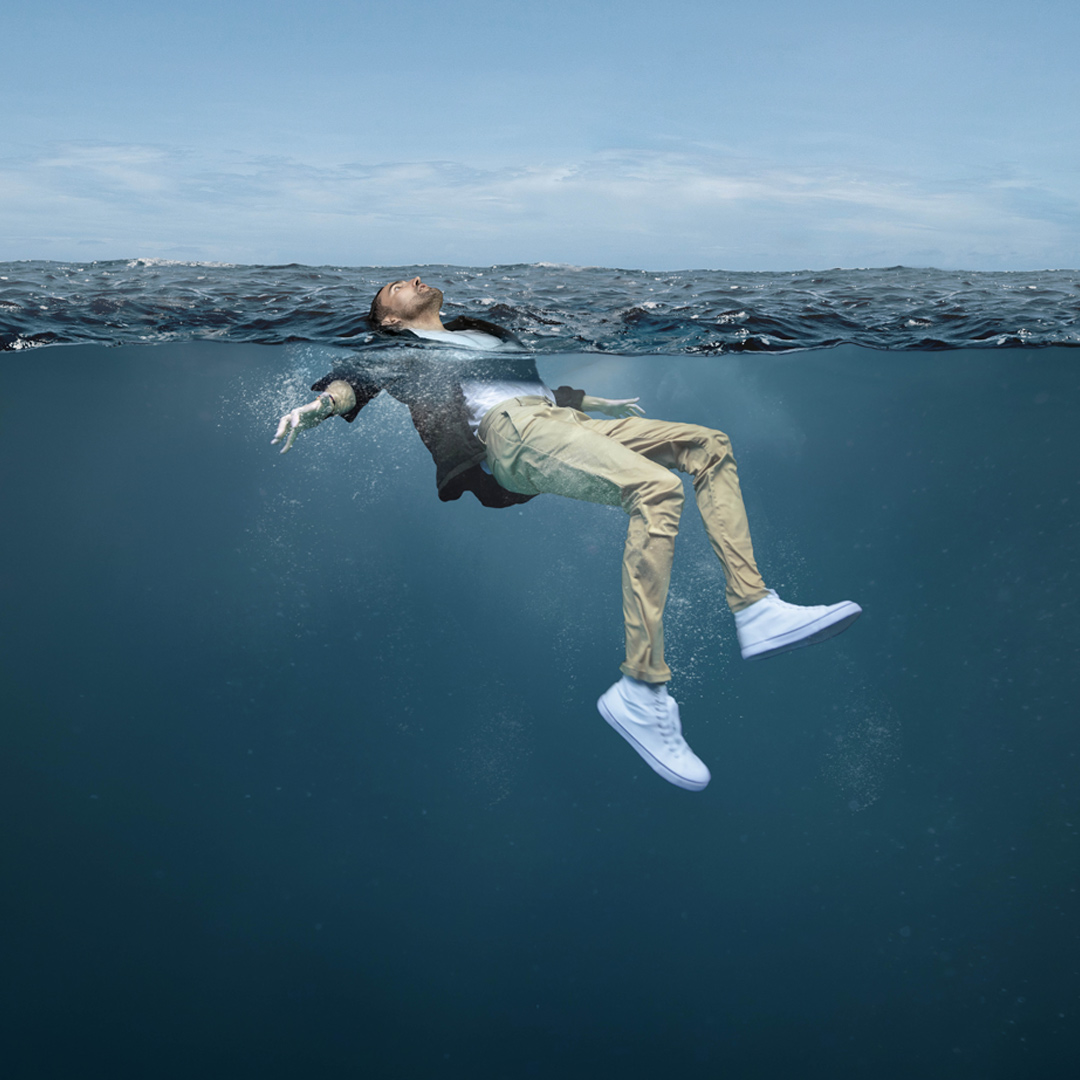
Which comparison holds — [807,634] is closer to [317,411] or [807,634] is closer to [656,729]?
[656,729]

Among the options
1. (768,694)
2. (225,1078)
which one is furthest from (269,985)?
(768,694)

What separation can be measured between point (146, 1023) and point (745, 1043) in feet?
25.9

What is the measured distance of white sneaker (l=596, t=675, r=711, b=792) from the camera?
364 centimetres

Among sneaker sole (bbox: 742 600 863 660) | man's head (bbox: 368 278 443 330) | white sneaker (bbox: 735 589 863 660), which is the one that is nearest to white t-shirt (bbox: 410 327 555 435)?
man's head (bbox: 368 278 443 330)

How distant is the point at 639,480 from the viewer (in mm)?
3688

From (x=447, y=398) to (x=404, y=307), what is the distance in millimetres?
782

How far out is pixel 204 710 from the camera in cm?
2070

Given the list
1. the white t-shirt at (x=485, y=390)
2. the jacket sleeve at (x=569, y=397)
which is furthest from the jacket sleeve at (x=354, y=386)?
the jacket sleeve at (x=569, y=397)

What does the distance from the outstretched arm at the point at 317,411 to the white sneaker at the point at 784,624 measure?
2251mm

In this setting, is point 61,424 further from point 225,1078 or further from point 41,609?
point 225,1078

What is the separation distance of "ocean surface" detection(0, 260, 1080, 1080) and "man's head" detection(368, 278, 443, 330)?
86 cm

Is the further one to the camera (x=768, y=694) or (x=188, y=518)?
(x=768, y=694)

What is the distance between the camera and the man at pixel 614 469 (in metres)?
3.64

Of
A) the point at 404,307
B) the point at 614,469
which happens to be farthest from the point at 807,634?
the point at 404,307
